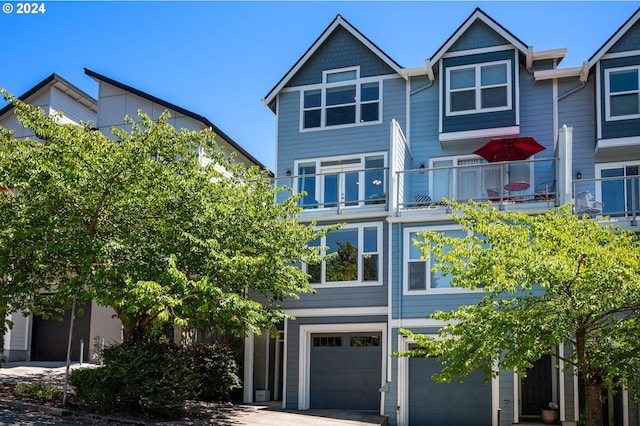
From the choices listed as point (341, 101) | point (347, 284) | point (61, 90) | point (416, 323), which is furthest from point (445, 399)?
point (61, 90)

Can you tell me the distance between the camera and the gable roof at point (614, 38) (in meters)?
22.3

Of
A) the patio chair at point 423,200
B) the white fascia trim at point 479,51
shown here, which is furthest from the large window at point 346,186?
the white fascia trim at point 479,51

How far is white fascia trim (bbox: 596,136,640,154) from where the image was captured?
21.8 meters

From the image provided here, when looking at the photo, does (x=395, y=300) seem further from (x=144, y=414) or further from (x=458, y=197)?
(x=144, y=414)

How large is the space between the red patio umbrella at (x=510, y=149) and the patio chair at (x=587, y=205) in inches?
88.2

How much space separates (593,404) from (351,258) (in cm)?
859

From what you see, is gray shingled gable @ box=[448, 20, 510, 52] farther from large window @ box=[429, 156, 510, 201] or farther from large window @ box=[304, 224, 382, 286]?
large window @ box=[304, 224, 382, 286]

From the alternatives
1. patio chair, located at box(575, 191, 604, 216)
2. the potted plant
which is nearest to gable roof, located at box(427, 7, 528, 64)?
patio chair, located at box(575, 191, 604, 216)

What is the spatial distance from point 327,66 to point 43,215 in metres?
11.3

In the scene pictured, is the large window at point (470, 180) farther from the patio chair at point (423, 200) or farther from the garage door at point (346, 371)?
the garage door at point (346, 371)

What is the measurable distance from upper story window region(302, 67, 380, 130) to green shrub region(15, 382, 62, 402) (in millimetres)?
11073

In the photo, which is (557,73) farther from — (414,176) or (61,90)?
(61,90)

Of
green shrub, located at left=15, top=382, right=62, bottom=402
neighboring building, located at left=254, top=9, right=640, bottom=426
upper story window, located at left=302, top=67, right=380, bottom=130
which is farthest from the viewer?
upper story window, located at left=302, top=67, right=380, bottom=130

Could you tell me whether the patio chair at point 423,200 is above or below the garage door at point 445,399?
above
